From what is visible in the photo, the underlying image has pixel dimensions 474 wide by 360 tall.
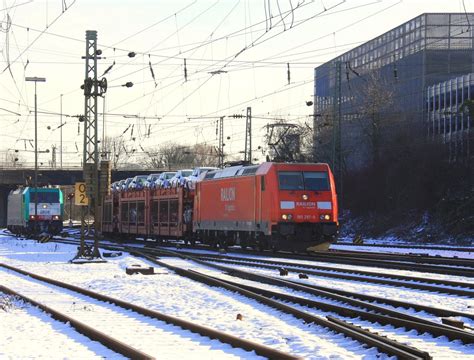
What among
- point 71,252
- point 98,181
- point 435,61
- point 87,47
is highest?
point 435,61

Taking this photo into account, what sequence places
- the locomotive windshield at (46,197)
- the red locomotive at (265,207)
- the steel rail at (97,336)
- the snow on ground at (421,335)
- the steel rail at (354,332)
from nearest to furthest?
the steel rail at (354,332), the steel rail at (97,336), the snow on ground at (421,335), the red locomotive at (265,207), the locomotive windshield at (46,197)

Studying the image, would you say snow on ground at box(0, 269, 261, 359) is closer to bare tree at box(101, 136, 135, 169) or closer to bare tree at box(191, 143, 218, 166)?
bare tree at box(101, 136, 135, 169)

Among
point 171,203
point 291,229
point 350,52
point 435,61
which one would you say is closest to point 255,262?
point 291,229

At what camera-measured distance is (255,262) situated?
25219 millimetres

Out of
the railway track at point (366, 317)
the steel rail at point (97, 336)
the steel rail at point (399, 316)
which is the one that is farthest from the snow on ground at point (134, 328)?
the steel rail at point (399, 316)

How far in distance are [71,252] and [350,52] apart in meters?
61.3

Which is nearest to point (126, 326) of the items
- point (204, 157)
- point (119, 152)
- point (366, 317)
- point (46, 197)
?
point (366, 317)

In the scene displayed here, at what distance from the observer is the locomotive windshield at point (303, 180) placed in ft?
92.4

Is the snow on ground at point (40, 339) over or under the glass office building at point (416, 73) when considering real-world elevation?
under

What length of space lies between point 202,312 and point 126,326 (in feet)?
5.94

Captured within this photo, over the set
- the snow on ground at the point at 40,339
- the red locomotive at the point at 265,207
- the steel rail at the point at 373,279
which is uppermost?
the red locomotive at the point at 265,207

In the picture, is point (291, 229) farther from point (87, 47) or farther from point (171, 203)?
point (171, 203)

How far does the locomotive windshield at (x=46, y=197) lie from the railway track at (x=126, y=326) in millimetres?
38566

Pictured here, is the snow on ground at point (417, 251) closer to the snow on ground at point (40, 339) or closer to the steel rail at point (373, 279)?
the steel rail at point (373, 279)
